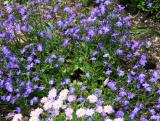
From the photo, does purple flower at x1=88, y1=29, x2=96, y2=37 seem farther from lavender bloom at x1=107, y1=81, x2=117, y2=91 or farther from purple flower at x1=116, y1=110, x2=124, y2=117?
purple flower at x1=116, y1=110, x2=124, y2=117

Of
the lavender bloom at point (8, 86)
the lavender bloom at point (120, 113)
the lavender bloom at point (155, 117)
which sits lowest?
the lavender bloom at point (155, 117)

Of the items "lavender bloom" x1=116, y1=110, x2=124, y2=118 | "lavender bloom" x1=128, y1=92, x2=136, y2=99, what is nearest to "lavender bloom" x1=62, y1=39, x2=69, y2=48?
"lavender bloom" x1=128, y1=92, x2=136, y2=99

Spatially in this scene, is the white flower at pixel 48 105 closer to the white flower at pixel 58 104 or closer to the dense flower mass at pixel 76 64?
the white flower at pixel 58 104

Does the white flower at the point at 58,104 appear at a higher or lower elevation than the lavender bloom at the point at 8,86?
lower

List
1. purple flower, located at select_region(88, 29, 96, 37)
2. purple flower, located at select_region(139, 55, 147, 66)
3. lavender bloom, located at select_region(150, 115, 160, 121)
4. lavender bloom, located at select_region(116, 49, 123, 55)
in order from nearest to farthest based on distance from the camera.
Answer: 1. lavender bloom, located at select_region(150, 115, 160, 121)
2. purple flower, located at select_region(139, 55, 147, 66)
3. lavender bloom, located at select_region(116, 49, 123, 55)
4. purple flower, located at select_region(88, 29, 96, 37)

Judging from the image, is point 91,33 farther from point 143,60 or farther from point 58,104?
point 58,104

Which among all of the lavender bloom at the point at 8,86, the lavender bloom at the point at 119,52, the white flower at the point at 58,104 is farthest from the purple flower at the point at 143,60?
the lavender bloom at the point at 8,86

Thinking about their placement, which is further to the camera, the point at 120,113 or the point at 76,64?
the point at 76,64

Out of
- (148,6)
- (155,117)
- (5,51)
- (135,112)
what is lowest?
(155,117)

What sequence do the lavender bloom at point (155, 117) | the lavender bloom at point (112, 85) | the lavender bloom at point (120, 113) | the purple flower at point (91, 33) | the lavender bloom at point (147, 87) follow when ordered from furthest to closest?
the purple flower at point (91, 33) → the lavender bloom at point (112, 85) → the lavender bloom at point (147, 87) → the lavender bloom at point (120, 113) → the lavender bloom at point (155, 117)

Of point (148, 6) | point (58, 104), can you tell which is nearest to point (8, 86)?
point (58, 104)
